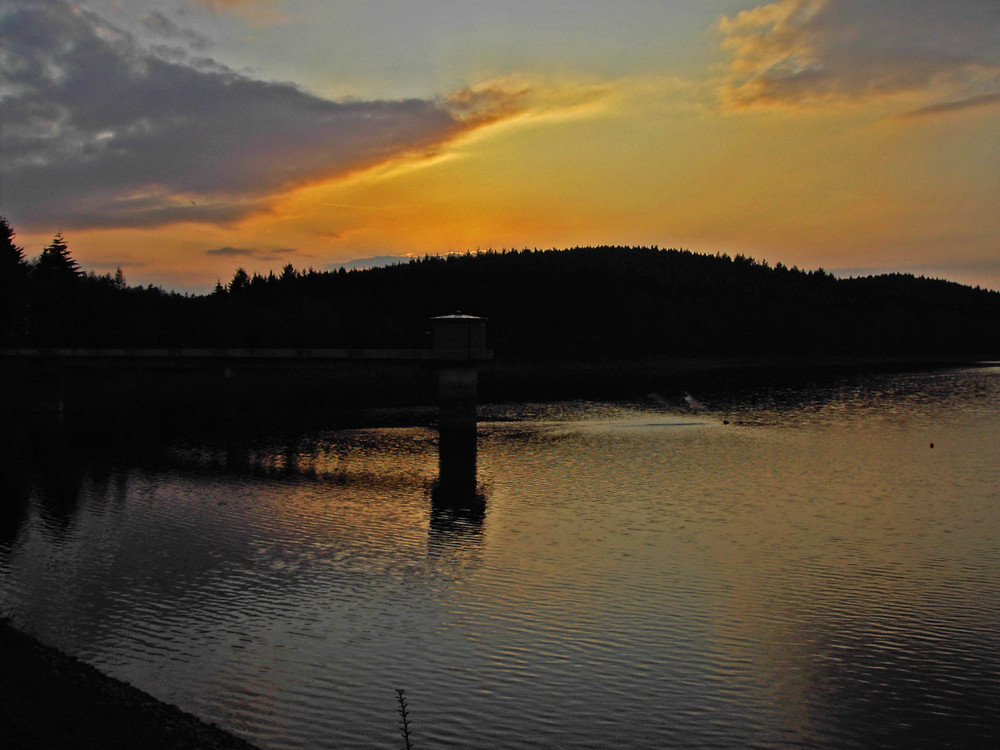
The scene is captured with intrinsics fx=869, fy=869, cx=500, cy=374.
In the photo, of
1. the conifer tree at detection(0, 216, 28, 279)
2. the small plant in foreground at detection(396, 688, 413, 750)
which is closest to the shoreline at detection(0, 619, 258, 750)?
the small plant in foreground at detection(396, 688, 413, 750)

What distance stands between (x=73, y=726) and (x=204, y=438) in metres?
50.0

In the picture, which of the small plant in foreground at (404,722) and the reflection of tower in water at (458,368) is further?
the reflection of tower in water at (458,368)

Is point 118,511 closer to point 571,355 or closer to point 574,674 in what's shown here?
point 574,674

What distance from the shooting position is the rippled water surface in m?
14.5

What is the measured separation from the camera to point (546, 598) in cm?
2109

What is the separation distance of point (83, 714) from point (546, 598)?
1099 cm

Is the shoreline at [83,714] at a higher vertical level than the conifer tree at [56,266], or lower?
lower

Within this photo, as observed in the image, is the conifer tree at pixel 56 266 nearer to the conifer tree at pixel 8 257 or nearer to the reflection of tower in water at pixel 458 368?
the conifer tree at pixel 8 257

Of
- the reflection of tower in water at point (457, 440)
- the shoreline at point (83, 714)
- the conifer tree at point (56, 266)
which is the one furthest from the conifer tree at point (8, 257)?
the shoreline at point (83, 714)

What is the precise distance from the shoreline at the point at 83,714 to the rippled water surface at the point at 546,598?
984mm

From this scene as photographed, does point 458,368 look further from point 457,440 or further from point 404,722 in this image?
point 404,722

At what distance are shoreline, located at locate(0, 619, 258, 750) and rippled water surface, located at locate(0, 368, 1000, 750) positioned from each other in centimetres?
98

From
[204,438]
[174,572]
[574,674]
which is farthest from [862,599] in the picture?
[204,438]

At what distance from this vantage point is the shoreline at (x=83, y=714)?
38.9ft
